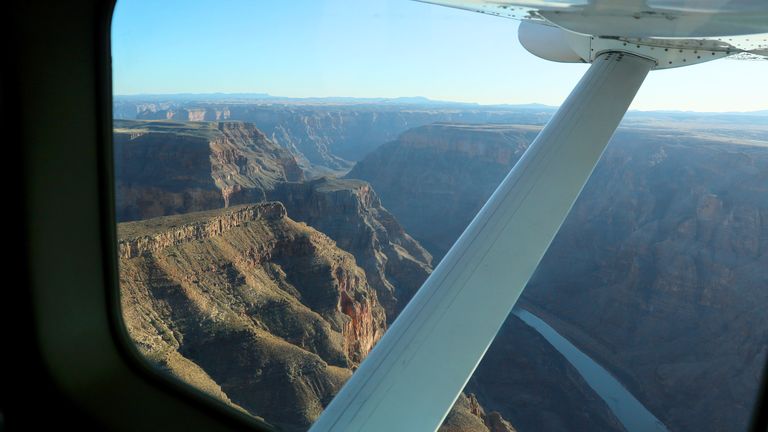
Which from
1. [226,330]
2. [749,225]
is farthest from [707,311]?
[226,330]

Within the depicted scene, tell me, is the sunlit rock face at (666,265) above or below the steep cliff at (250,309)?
above

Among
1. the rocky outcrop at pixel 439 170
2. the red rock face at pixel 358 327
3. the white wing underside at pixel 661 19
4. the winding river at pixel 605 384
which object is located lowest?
the red rock face at pixel 358 327

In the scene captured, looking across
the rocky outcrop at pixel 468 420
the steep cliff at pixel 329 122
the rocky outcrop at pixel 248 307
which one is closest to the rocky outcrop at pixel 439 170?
the steep cliff at pixel 329 122

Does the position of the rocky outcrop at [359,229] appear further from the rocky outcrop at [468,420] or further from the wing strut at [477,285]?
the wing strut at [477,285]

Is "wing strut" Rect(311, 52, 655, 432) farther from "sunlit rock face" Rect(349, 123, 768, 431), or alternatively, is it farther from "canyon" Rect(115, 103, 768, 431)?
"sunlit rock face" Rect(349, 123, 768, 431)

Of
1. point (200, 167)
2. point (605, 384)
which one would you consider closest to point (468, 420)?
point (605, 384)

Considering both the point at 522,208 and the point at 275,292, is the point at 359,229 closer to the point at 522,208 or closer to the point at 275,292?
the point at 275,292

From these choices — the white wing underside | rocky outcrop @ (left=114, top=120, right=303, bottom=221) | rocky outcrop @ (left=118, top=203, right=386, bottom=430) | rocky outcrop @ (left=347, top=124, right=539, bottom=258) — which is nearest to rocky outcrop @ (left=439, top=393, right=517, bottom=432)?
rocky outcrop @ (left=118, top=203, right=386, bottom=430)
